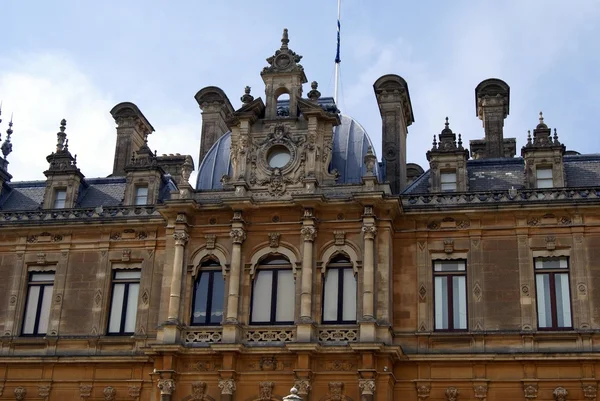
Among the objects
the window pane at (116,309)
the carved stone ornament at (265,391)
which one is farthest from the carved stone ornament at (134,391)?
the carved stone ornament at (265,391)

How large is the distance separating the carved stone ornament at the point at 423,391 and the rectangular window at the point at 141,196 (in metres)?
12.0

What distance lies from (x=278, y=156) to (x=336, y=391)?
827cm

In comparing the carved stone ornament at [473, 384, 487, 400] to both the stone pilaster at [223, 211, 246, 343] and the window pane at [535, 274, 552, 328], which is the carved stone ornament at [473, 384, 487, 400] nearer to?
the window pane at [535, 274, 552, 328]

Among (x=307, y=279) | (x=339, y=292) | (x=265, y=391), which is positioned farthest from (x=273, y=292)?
(x=265, y=391)

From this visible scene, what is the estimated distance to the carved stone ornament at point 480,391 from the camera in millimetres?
28109

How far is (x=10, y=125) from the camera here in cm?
3881

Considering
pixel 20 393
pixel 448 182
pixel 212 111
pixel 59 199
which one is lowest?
pixel 20 393

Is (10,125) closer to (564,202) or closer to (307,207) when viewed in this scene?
(307,207)

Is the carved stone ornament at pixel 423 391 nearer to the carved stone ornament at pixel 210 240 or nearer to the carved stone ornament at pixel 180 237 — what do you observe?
the carved stone ornament at pixel 210 240

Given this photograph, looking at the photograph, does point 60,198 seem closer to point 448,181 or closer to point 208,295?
point 208,295

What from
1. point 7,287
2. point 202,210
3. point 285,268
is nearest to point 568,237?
point 285,268

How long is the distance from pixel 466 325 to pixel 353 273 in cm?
387

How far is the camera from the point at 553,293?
2922cm

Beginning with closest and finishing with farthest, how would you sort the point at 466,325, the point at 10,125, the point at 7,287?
the point at 466,325 < the point at 7,287 < the point at 10,125
